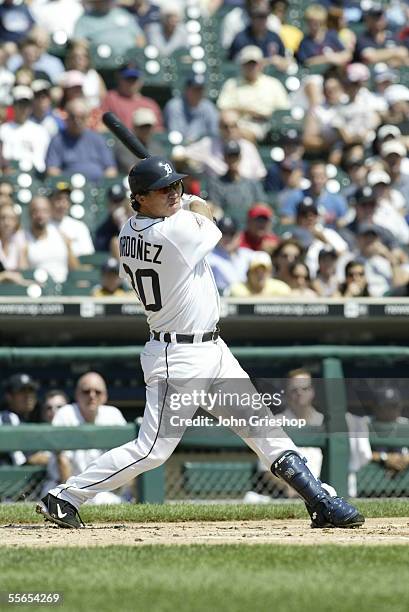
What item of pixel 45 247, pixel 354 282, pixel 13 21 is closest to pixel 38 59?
pixel 13 21

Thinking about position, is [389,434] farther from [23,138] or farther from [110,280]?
[23,138]

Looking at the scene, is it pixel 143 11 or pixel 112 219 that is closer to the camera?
pixel 112 219

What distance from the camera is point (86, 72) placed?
14102mm

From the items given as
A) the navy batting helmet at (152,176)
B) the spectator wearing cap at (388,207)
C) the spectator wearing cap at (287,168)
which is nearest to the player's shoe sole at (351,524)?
the navy batting helmet at (152,176)

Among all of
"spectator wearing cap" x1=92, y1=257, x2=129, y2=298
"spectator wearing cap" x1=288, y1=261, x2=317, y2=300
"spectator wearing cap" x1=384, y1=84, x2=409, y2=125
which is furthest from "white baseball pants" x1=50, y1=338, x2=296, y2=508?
"spectator wearing cap" x1=384, y1=84, x2=409, y2=125

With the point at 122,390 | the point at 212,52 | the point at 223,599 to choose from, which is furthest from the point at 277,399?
the point at 212,52

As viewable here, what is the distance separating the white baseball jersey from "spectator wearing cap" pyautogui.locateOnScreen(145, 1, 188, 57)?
8846 mm

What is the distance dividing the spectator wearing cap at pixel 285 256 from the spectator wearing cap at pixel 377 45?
5.11m

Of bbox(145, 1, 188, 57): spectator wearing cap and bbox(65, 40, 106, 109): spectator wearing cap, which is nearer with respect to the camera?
bbox(65, 40, 106, 109): spectator wearing cap

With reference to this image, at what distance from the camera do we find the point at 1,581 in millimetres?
4961

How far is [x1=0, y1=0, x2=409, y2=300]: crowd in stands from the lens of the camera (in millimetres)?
11555

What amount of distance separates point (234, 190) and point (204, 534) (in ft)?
21.4

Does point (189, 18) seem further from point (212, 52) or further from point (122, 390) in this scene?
point (122, 390)

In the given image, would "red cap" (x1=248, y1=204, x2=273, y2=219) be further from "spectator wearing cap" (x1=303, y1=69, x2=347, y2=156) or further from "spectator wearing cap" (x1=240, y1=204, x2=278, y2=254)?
"spectator wearing cap" (x1=303, y1=69, x2=347, y2=156)
